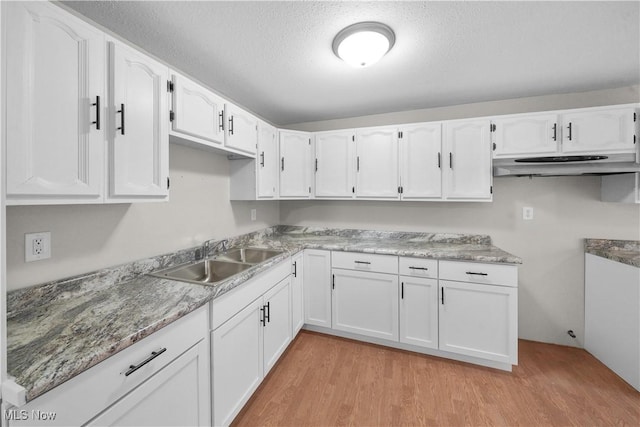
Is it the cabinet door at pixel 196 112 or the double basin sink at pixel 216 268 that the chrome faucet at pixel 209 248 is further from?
the cabinet door at pixel 196 112

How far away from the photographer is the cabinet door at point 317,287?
2.46 meters

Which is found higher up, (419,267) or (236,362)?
(419,267)

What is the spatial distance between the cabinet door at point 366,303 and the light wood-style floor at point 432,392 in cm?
20

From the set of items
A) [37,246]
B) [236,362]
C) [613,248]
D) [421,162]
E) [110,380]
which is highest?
[421,162]

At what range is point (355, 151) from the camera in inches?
104

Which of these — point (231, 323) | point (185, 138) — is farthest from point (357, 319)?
point (185, 138)

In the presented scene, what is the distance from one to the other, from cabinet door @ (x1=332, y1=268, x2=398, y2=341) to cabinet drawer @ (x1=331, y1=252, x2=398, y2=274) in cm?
5

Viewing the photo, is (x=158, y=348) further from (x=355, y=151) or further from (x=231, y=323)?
(x=355, y=151)

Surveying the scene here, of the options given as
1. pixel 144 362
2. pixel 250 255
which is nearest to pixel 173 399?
pixel 144 362

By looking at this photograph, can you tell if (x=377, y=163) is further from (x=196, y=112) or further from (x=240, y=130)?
(x=196, y=112)

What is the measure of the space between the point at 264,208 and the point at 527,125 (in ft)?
8.47

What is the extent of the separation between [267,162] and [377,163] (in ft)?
3.55

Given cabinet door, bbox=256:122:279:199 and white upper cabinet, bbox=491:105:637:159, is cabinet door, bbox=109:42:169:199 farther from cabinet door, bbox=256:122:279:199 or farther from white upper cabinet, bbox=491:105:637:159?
white upper cabinet, bbox=491:105:637:159

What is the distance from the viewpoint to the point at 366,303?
2.35 m
